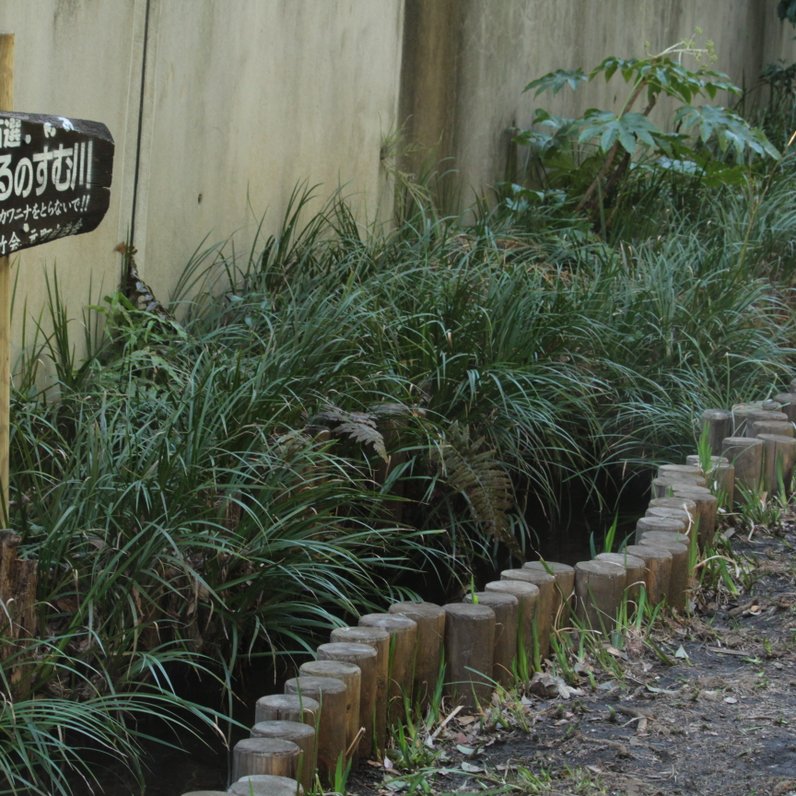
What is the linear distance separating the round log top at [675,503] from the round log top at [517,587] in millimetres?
824

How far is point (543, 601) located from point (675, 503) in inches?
33.2

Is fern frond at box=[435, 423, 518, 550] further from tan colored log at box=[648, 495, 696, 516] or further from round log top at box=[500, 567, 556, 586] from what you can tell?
round log top at box=[500, 567, 556, 586]

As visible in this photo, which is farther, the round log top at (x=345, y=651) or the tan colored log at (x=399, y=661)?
the tan colored log at (x=399, y=661)

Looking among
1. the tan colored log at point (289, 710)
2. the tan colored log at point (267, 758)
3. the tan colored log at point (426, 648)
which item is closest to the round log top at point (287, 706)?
the tan colored log at point (289, 710)

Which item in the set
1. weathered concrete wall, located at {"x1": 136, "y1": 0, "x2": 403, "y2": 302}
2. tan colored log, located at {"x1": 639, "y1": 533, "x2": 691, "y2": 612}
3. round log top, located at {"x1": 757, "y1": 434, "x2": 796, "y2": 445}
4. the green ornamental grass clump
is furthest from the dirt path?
weathered concrete wall, located at {"x1": 136, "y1": 0, "x2": 403, "y2": 302}

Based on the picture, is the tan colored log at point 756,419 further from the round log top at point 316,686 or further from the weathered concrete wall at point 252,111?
the round log top at point 316,686

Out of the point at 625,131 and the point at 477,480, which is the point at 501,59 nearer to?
the point at 625,131

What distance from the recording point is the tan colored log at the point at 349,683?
2951 millimetres

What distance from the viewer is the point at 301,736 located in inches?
108

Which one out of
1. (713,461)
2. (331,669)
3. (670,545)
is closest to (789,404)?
(713,461)

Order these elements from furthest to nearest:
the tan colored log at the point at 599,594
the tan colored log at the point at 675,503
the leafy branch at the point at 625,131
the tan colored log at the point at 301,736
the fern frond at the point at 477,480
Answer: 1. the leafy branch at the point at 625,131
2. the fern frond at the point at 477,480
3. the tan colored log at the point at 675,503
4. the tan colored log at the point at 599,594
5. the tan colored log at the point at 301,736

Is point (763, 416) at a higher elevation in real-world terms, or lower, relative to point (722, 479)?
higher

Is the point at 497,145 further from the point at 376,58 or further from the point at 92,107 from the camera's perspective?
the point at 92,107

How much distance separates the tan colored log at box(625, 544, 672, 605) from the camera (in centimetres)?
371
